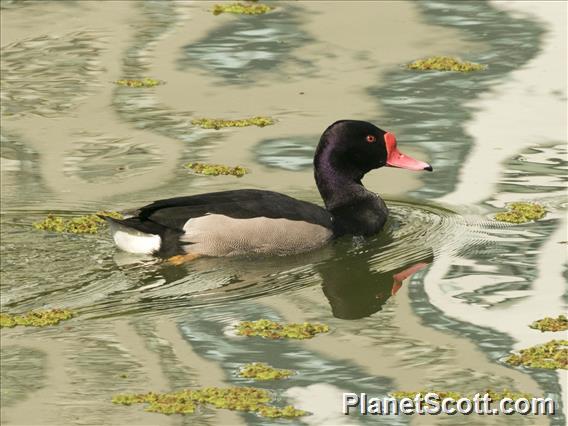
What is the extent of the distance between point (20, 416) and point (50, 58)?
9414mm

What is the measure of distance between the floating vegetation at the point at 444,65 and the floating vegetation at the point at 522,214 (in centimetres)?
436

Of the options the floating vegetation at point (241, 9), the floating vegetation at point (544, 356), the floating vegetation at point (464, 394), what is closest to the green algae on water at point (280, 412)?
the floating vegetation at point (464, 394)

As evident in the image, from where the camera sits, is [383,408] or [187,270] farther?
[187,270]

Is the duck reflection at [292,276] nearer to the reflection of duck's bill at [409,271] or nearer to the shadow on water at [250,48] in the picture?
the reflection of duck's bill at [409,271]

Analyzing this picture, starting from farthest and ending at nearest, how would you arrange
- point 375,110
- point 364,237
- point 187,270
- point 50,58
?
point 50,58
point 375,110
point 364,237
point 187,270

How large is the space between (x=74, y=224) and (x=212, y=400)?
3.78m

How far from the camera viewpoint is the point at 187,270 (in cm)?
1251

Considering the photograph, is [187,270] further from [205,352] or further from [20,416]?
[20,416]

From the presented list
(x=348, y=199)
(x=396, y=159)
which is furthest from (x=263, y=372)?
→ (x=396, y=159)

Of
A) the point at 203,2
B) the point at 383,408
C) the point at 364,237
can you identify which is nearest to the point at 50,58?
the point at 203,2

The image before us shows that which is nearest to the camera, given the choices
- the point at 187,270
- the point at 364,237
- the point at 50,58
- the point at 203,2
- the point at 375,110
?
the point at 187,270

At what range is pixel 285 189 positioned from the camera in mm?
14289

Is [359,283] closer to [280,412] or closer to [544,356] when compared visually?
[544,356]

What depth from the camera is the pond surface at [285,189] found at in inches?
408
